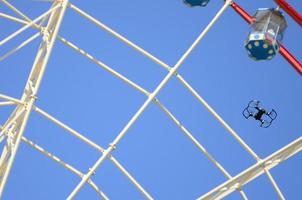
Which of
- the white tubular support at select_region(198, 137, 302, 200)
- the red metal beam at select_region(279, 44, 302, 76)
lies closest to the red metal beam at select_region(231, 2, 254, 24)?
the red metal beam at select_region(279, 44, 302, 76)

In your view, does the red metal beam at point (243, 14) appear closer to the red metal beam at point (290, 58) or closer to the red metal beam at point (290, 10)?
the red metal beam at point (290, 58)

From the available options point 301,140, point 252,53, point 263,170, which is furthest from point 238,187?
point 252,53

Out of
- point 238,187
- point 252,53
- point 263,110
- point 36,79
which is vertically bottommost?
point 36,79

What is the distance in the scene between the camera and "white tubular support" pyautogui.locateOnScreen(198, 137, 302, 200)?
18.5 meters

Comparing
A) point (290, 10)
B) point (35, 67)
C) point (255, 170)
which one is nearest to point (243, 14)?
point (290, 10)

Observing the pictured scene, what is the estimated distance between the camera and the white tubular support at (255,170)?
1850 centimetres

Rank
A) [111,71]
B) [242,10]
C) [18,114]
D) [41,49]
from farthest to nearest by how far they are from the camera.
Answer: [242,10]
[111,71]
[41,49]
[18,114]

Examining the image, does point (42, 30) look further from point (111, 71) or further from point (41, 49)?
point (111, 71)

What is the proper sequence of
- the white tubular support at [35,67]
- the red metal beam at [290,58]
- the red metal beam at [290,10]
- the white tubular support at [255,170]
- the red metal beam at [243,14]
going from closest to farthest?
the white tubular support at [35,67] → the white tubular support at [255,170] → the red metal beam at [290,10] → the red metal beam at [290,58] → the red metal beam at [243,14]

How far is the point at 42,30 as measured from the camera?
19.3 metres

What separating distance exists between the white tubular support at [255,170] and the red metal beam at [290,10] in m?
3.38

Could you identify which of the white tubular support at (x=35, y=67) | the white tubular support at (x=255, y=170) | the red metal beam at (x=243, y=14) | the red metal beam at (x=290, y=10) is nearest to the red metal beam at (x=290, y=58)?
the red metal beam at (x=290, y=10)

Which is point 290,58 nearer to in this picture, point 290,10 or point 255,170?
point 290,10

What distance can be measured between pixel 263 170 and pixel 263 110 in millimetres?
4621
